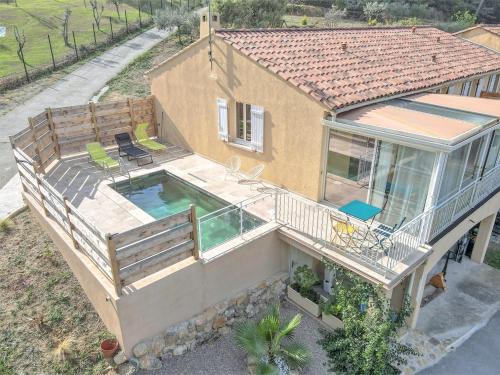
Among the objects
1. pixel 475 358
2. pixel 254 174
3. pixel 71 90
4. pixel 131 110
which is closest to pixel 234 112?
pixel 254 174

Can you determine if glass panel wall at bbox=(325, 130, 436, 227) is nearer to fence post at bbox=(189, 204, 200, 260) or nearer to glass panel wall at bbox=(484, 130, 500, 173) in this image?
glass panel wall at bbox=(484, 130, 500, 173)

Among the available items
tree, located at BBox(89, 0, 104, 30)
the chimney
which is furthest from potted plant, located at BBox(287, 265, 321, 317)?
tree, located at BBox(89, 0, 104, 30)

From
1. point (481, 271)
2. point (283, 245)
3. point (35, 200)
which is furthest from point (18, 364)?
point (481, 271)

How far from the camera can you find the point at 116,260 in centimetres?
889

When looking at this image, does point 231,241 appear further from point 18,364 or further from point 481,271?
point 481,271

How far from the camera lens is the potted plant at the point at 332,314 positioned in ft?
37.8

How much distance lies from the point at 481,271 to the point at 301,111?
35.0 feet

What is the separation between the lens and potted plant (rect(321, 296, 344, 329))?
11.5m

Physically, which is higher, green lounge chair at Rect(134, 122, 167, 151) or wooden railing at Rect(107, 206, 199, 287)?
wooden railing at Rect(107, 206, 199, 287)

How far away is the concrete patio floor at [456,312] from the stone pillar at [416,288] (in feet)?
1.74

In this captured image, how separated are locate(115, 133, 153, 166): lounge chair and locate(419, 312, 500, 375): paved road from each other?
555 inches

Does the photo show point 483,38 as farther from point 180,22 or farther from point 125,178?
point 180,22

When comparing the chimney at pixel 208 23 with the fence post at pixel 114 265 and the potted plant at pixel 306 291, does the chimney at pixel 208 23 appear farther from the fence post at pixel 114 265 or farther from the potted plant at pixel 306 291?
the fence post at pixel 114 265

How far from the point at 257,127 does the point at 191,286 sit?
717cm
